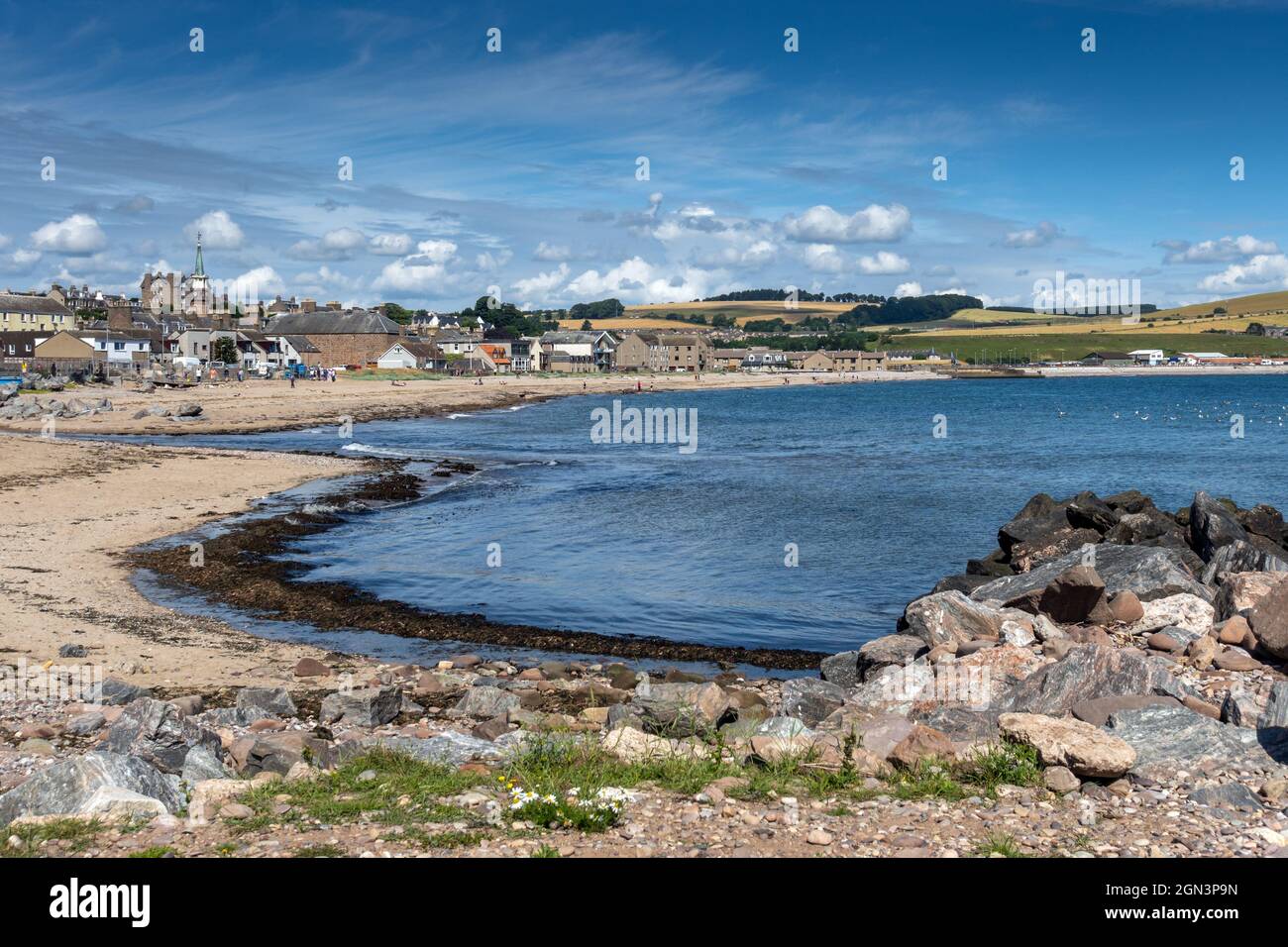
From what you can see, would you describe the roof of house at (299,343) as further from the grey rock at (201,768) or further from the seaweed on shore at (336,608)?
→ the grey rock at (201,768)

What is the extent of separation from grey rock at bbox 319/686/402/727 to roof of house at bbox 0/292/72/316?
130898 mm

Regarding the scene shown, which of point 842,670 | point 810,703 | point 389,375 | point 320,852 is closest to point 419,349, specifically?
point 389,375

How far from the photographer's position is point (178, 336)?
119750mm

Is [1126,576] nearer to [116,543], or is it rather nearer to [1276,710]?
[1276,710]

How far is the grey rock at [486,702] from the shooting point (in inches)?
521

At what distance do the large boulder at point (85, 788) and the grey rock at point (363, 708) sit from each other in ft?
12.5

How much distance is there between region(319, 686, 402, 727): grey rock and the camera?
12.7 m

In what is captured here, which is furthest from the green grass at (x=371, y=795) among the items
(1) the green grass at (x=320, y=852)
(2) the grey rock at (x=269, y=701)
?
(2) the grey rock at (x=269, y=701)

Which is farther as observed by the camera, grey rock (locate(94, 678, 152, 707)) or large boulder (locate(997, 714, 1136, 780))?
grey rock (locate(94, 678, 152, 707))

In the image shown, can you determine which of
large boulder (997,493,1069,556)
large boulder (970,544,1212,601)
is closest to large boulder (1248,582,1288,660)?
large boulder (970,544,1212,601)

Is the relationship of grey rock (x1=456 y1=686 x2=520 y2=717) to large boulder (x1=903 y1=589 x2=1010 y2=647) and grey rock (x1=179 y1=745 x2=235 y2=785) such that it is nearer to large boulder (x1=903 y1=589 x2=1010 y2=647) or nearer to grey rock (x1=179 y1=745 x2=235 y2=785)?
grey rock (x1=179 y1=745 x2=235 y2=785)

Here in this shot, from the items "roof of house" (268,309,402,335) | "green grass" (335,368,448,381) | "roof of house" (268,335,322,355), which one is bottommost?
"green grass" (335,368,448,381)
